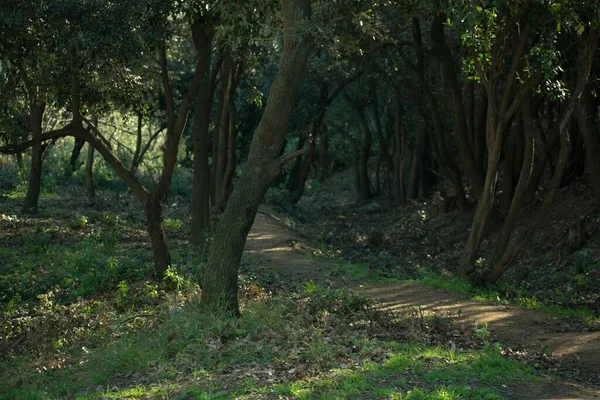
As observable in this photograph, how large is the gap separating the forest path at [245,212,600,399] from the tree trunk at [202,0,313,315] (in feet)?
12.0

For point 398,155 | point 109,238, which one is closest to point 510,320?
point 109,238

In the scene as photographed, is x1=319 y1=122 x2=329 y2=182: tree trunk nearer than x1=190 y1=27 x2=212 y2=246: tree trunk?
No

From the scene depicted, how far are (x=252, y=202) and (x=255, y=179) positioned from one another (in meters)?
0.31

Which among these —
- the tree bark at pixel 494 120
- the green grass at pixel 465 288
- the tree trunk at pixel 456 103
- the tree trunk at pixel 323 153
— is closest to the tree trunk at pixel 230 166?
the tree trunk at pixel 456 103

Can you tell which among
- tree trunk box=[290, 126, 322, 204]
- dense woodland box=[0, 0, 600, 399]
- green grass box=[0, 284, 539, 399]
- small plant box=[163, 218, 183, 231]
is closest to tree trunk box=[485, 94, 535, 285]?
dense woodland box=[0, 0, 600, 399]

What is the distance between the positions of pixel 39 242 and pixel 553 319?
11.6 metres

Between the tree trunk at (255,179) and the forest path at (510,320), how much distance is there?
3667 mm

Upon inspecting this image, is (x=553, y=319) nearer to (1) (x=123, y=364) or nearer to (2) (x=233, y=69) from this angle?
(1) (x=123, y=364)

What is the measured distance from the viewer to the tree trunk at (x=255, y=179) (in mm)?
11539

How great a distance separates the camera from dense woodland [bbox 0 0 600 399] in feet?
37.3

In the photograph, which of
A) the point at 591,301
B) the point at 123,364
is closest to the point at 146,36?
the point at 123,364

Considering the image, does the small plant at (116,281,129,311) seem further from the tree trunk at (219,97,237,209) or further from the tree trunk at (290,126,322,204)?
the tree trunk at (290,126,322,204)

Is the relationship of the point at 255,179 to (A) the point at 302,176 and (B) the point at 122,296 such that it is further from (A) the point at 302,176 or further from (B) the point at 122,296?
(A) the point at 302,176

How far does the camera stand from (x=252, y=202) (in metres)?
11.5
